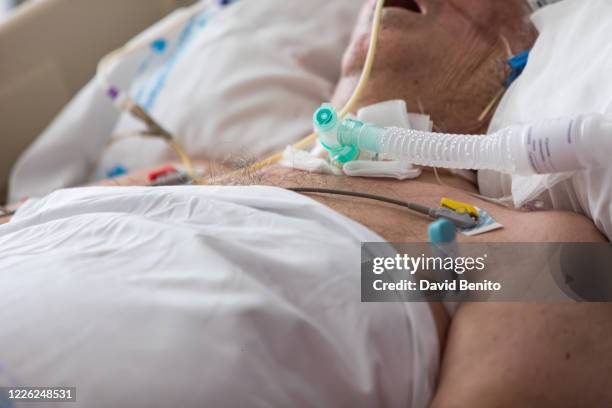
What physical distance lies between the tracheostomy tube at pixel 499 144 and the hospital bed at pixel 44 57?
4.29 ft

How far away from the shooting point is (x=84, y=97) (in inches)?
80.1

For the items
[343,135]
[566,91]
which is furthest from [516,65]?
[343,135]

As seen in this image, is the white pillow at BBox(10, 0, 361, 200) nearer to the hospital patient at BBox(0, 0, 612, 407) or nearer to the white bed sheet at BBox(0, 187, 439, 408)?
the hospital patient at BBox(0, 0, 612, 407)

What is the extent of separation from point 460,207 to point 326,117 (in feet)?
0.82

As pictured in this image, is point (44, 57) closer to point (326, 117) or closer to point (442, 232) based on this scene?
point (326, 117)

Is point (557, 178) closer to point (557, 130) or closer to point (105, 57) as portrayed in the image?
point (557, 130)

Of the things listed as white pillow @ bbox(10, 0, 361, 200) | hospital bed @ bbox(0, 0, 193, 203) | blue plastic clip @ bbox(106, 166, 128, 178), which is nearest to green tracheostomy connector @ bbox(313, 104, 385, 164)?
white pillow @ bbox(10, 0, 361, 200)

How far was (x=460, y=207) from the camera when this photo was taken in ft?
3.26

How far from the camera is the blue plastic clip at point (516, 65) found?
1.31 m

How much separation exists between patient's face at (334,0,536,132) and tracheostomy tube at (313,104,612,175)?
0.25m

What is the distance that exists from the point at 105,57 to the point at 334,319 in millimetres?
1616

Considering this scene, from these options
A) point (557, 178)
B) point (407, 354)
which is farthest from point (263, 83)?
point (407, 354)

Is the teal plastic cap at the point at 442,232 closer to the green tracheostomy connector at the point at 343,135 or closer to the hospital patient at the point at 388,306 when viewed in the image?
the hospital patient at the point at 388,306

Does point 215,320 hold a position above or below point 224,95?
above
